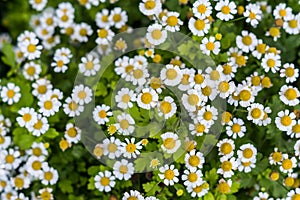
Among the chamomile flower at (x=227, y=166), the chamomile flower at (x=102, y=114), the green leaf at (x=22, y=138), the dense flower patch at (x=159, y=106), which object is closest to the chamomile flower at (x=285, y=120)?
the dense flower patch at (x=159, y=106)

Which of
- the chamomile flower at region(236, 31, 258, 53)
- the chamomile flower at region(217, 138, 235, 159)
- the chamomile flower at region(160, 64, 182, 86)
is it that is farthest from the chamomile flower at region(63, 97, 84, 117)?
the chamomile flower at region(236, 31, 258, 53)

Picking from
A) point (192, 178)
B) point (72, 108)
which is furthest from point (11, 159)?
point (192, 178)

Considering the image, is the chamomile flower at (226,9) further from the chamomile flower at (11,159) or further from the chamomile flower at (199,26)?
the chamomile flower at (11,159)

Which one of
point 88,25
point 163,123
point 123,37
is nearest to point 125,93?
point 163,123

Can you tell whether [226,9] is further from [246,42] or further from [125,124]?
[125,124]

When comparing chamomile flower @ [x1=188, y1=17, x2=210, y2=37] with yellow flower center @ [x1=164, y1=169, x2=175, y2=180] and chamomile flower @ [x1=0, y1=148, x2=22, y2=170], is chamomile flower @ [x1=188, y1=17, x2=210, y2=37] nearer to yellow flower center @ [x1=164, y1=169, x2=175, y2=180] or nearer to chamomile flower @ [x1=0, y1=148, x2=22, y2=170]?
yellow flower center @ [x1=164, y1=169, x2=175, y2=180]
